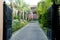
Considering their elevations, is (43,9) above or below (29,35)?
above

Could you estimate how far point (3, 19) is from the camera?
10375mm

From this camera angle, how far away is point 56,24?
1012 centimetres

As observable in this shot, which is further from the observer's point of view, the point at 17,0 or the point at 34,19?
the point at 34,19

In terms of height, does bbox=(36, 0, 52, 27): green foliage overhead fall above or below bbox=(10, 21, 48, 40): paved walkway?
above

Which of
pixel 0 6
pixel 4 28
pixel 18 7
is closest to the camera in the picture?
pixel 0 6

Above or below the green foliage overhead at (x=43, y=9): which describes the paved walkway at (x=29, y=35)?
below

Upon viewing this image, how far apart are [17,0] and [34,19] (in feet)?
109

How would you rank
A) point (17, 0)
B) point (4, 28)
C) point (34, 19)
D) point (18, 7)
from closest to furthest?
point (4, 28), point (17, 0), point (18, 7), point (34, 19)

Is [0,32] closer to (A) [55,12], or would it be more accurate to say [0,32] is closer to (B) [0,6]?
(B) [0,6]

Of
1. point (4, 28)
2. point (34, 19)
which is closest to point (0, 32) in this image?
point (4, 28)

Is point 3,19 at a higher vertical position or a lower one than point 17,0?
lower

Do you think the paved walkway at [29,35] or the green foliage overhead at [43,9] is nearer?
the paved walkway at [29,35]

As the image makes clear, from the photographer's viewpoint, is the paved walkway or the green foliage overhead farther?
the green foliage overhead

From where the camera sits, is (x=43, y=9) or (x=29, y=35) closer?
(x=29, y=35)
